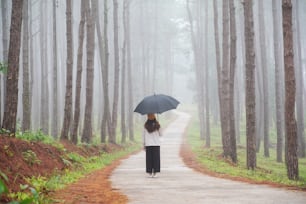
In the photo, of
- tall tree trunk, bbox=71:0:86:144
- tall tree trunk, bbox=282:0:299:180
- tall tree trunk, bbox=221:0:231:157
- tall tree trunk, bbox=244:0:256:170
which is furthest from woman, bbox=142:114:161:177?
tall tree trunk, bbox=221:0:231:157

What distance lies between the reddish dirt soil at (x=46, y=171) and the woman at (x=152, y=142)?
133 centimetres

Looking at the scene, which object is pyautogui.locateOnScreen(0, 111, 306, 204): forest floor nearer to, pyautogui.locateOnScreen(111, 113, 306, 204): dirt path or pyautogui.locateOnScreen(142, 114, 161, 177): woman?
pyautogui.locateOnScreen(111, 113, 306, 204): dirt path

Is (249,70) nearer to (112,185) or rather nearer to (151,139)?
(151,139)

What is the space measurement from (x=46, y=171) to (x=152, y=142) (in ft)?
9.28

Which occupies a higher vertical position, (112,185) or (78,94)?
(78,94)

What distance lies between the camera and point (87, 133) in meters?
19.9

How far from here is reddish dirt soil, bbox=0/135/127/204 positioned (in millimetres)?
7895

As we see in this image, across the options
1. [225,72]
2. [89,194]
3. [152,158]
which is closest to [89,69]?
[225,72]

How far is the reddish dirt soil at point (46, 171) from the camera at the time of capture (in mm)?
7895

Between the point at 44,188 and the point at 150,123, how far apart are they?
4.14 m

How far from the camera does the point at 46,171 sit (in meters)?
11.1

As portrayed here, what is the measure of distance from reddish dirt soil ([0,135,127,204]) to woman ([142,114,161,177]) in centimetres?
133

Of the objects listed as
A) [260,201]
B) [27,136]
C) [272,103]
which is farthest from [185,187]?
[272,103]

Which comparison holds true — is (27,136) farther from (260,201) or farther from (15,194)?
(260,201)
